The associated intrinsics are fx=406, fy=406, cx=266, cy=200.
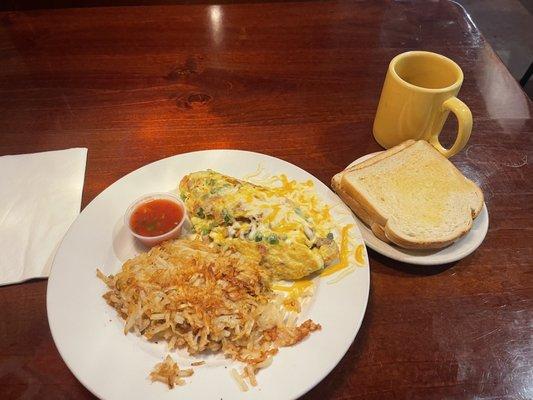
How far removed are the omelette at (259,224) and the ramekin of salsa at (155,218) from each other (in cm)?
6

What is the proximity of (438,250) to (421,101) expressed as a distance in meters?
0.69

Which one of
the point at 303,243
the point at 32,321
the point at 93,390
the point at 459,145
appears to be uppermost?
the point at 459,145

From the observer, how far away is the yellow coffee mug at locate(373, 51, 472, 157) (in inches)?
72.6

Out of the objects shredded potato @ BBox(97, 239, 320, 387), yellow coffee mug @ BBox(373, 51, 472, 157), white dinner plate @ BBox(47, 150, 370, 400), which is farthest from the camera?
yellow coffee mug @ BBox(373, 51, 472, 157)

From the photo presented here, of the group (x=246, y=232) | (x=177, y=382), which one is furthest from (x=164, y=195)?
(x=177, y=382)

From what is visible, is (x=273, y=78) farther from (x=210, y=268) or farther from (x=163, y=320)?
(x=163, y=320)

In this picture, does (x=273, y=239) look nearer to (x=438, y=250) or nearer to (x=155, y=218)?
(x=155, y=218)

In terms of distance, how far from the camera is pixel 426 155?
6.39 ft

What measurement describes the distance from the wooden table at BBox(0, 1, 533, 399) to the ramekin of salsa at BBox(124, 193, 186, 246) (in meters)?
0.34

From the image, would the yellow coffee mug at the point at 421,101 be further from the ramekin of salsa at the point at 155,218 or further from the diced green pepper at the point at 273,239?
the ramekin of salsa at the point at 155,218

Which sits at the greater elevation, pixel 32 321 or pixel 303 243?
pixel 303 243

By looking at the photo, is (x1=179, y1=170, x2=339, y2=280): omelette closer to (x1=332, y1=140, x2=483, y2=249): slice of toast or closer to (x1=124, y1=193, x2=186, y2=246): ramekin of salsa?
(x1=124, y1=193, x2=186, y2=246): ramekin of salsa

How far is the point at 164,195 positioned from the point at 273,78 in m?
1.18

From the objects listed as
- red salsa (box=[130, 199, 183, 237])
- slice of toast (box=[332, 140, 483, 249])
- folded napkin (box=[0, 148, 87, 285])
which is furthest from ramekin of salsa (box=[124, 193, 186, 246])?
slice of toast (box=[332, 140, 483, 249])
